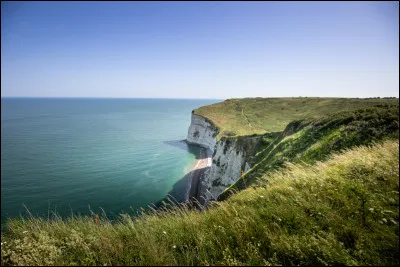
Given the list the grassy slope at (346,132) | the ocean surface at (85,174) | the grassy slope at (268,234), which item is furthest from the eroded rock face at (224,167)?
the grassy slope at (268,234)

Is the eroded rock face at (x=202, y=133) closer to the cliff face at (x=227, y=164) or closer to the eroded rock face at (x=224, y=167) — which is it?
the cliff face at (x=227, y=164)

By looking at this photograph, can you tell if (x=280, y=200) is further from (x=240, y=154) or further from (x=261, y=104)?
(x=261, y=104)

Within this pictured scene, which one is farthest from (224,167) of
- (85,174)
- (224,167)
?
(85,174)

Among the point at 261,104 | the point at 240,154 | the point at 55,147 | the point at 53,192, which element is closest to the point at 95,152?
the point at 55,147

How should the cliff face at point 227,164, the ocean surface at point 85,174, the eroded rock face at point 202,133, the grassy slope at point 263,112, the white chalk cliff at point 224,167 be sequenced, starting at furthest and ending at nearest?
the eroded rock face at point 202,133 < the grassy slope at point 263,112 < the white chalk cliff at point 224,167 < the cliff face at point 227,164 < the ocean surface at point 85,174

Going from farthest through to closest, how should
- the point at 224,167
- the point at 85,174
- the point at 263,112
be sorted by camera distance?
the point at 263,112, the point at 85,174, the point at 224,167

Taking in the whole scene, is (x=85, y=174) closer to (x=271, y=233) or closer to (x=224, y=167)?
(x=224, y=167)
